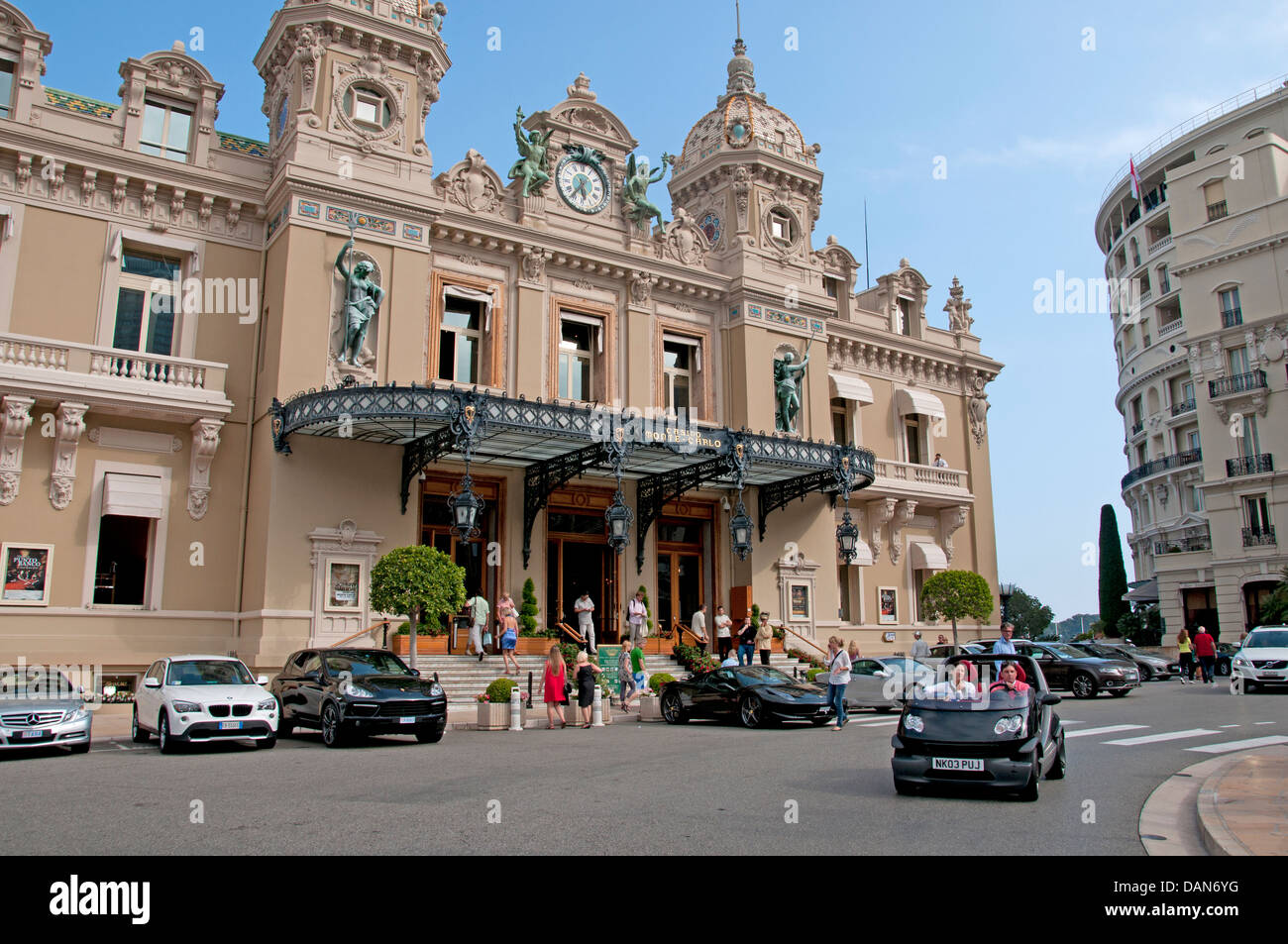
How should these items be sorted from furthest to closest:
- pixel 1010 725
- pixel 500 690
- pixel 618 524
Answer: pixel 618 524 < pixel 500 690 < pixel 1010 725

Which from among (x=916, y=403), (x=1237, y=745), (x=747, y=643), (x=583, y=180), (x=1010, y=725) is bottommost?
(x=1237, y=745)

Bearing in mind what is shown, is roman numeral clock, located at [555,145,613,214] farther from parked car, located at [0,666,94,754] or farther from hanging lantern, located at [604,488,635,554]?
parked car, located at [0,666,94,754]

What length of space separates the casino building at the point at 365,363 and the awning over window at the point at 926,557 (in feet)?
14.1

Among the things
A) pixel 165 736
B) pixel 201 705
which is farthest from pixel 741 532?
pixel 165 736

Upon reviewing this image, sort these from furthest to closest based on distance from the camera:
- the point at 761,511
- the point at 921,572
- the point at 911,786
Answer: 1. the point at 921,572
2. the point at 761,511
3. the point at 911,786

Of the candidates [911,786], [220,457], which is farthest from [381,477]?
[911,786]

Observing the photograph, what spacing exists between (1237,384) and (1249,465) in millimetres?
3473

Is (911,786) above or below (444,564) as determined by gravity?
below

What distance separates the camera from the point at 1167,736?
1529cm

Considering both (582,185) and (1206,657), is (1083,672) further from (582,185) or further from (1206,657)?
(582,185)

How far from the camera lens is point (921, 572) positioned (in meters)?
35.1

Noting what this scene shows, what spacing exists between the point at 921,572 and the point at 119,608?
25.0 metres

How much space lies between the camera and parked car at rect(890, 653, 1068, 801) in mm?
9820
